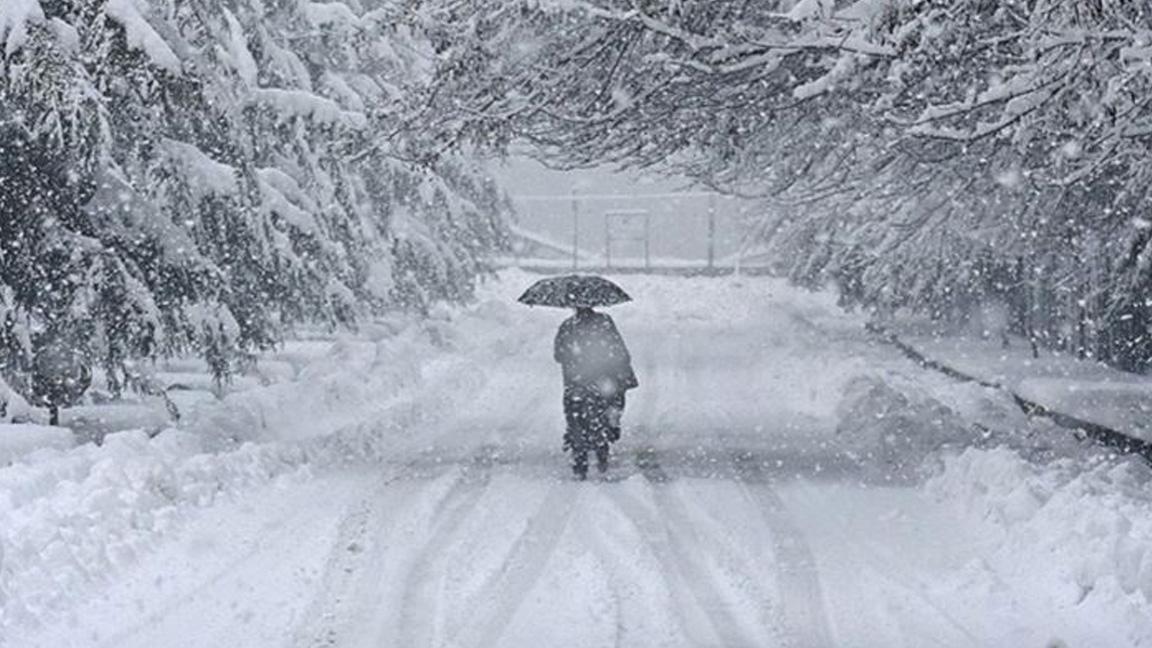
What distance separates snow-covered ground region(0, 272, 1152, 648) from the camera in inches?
292

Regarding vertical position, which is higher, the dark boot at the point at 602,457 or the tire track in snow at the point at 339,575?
the tire track in snow at the point at 339,575

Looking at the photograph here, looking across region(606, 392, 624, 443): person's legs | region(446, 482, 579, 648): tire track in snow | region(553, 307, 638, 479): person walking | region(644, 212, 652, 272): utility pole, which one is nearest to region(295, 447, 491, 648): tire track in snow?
region(446, 482, 579, 648): tire track in snow

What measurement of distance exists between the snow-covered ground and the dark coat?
33.7 inches

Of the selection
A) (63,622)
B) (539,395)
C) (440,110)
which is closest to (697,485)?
(440,110)

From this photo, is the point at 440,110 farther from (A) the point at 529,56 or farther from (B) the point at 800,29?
(B) the point at 800,29

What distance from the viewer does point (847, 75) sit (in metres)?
8.35

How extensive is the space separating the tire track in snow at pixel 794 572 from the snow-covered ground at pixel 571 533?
3cm

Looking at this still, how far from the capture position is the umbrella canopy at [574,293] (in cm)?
1292

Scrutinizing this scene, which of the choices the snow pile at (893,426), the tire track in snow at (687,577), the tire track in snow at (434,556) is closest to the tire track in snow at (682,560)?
the tire track in snow at (687,577)

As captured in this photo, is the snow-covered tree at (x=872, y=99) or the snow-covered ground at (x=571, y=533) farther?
the snow-covered tree at (x=872, y=99)

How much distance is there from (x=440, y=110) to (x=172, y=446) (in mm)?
3770

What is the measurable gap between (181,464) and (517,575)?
3.76m

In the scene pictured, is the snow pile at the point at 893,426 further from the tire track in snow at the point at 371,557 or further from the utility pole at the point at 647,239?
the utility pole at the point at 647,239

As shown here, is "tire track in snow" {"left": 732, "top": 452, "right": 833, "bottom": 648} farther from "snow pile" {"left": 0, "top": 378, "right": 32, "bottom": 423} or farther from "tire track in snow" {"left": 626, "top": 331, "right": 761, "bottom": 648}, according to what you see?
"snow pile" {"left": 0, "top": 378, "right": 32, "bottom": 423}
